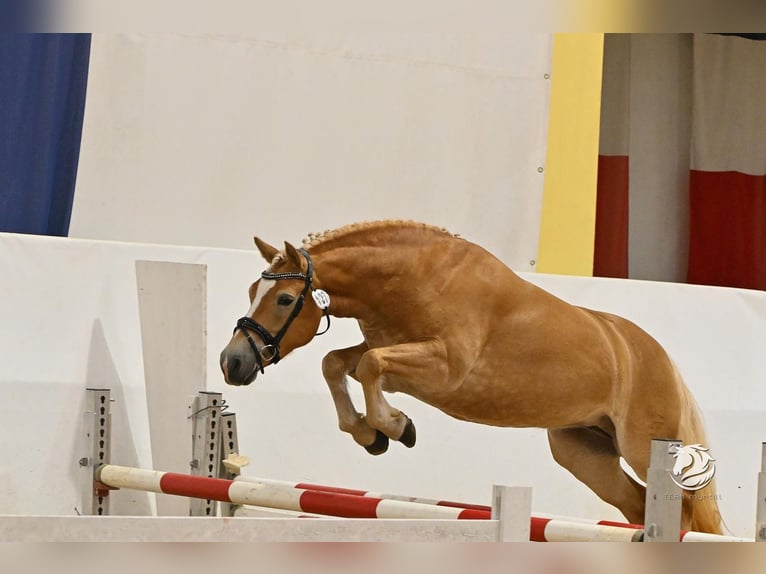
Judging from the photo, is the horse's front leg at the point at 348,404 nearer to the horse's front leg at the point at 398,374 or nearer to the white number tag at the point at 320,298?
the horse's front leg at the point at 398,374

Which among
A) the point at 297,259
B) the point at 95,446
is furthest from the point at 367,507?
the point at 95,446

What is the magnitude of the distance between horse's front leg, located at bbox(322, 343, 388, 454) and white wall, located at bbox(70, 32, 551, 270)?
46.2 inches

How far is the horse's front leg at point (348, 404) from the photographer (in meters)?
2.03

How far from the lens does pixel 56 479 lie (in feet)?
8.94

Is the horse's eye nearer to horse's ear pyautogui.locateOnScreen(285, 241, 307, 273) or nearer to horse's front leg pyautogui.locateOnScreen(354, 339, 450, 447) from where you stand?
horse's ear pyautogui.locateOnScreen(285, 241, 307, 273)

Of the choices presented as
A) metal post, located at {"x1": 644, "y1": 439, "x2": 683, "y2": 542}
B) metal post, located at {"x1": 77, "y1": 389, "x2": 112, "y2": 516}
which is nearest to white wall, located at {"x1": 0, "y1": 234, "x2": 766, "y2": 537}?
metal post, located at {"x1": 77, "y1": 389, "x2": 112, "y2": 516}

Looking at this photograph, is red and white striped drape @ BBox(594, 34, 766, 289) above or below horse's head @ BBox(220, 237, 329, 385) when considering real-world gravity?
above

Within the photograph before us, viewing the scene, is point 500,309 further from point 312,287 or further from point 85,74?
point 85,74

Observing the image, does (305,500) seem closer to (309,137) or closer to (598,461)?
(598,461)

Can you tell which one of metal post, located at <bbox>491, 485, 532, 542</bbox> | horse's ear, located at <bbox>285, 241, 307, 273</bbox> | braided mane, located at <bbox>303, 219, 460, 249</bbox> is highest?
braided mane, located at <bbox>303, 219, 460, 249</bbox>

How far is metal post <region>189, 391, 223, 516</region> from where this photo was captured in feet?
8.26

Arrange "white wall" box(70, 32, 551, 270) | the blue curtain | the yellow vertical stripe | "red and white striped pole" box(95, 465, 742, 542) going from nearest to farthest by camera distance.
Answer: "red and white striped pole" box(95, 465, 742, 542)
the blue curtain
"white wall" box(70, 32, 551, 270)
the yellow vertical stripe

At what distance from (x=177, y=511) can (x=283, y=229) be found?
927mm

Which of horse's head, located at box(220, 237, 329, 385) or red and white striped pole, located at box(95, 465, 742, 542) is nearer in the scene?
red and white striped pole, located at box(95, 465, 742, 542)
